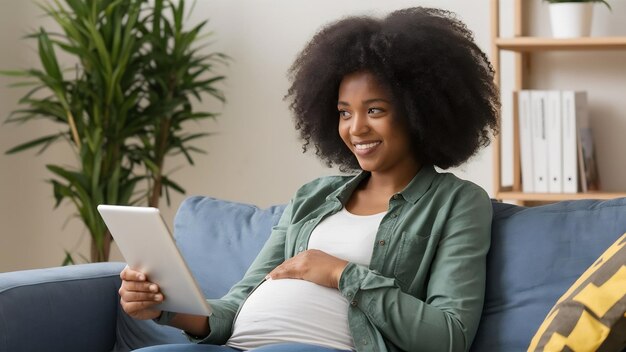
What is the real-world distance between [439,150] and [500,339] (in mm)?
390

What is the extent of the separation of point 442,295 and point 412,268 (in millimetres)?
106

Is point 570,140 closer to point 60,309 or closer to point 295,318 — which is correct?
point 295,318

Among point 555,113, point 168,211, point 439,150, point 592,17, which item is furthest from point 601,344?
point 168,211

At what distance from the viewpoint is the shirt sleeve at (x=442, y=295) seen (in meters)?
1.89

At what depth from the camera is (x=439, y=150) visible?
2.13 meters

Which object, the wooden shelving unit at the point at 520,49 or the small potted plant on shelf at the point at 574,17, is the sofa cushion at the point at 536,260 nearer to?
the wooden shelving unit at the point at 520,49

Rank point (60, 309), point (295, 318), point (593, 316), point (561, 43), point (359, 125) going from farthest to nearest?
point (561, 43) < point (60, 309) < point (359, 125) < point (295, 318) < point (593, 316)

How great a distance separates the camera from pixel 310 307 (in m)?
1.98

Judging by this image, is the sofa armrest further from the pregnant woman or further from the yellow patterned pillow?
the yellow patterned pillow

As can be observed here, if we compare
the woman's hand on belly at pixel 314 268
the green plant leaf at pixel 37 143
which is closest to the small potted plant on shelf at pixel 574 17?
the woman's hand on belly at pixel 314 268

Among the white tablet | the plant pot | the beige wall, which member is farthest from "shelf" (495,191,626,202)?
the white tablet

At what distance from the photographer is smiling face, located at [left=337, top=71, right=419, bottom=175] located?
6.86 ft

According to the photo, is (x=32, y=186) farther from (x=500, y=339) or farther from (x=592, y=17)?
(x=500, y=339)

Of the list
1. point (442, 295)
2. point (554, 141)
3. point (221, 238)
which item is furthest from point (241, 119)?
point (442, 295)
